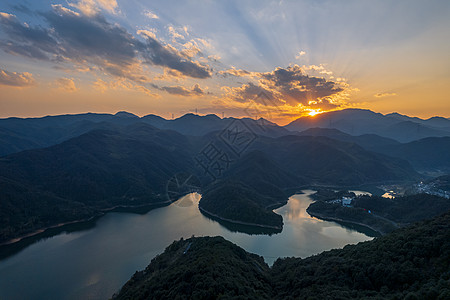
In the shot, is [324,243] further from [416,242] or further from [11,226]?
[11,226]

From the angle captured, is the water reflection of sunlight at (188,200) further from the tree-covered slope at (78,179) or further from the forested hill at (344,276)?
the forested hill at (344,276)

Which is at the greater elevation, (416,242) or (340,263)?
(416,242)

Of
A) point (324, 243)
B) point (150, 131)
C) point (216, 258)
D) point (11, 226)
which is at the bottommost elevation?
point (324, 243)

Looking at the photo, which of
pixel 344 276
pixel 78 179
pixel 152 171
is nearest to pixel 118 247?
pixel 344 276

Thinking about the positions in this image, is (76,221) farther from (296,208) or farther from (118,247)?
(296,208)

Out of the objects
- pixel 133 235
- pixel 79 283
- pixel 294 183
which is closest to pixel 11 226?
pixel 133 235

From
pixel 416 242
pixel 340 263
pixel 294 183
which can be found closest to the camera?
pixel 416 242
